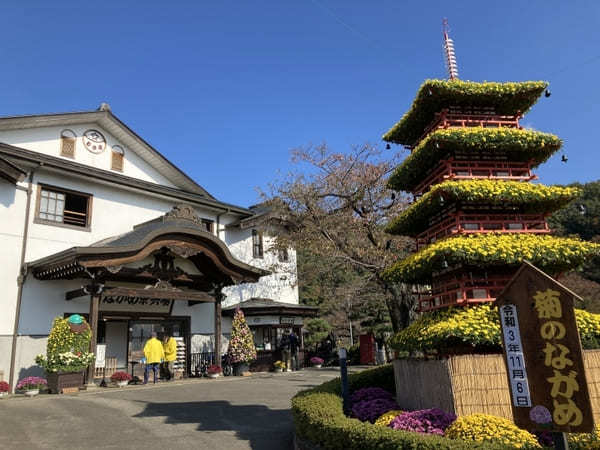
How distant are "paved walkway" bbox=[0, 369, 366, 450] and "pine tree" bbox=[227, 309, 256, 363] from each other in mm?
4769

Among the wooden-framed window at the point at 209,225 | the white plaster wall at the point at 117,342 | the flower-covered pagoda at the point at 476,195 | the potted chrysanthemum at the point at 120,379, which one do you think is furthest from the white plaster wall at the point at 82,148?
the flower-covered pagoda at the point at 476,195

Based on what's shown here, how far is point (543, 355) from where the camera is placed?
460 cm

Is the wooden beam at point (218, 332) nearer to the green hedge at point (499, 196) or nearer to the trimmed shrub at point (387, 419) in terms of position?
the trimmed shrub at point (387, 419)

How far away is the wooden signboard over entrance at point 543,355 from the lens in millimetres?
4301

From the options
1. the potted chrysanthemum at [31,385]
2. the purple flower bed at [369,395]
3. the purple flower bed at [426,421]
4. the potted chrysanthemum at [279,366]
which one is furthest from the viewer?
the potted chrysanthemum at [279,366]

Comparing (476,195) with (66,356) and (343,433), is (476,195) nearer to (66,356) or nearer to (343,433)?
(343,433)

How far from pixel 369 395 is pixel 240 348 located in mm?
11260

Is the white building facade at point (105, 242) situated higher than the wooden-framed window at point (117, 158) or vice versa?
the wooden-framed window at point (117, 158)

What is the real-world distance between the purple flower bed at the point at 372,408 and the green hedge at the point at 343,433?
1.55 ft

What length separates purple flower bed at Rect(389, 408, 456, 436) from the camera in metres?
6.41

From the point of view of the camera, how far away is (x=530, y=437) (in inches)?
219

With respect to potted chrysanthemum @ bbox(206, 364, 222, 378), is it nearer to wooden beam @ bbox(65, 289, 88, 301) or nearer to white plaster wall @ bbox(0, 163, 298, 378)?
white plaster wall @ bbox(0, 163, 298, 378)

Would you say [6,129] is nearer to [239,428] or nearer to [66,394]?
[66,394]

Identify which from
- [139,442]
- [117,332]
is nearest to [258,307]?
[117,332]
